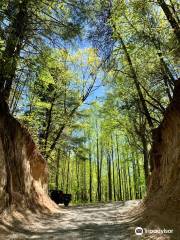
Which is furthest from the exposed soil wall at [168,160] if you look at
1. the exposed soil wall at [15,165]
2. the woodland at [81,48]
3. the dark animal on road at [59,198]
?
the dark animal on road at [59,198]

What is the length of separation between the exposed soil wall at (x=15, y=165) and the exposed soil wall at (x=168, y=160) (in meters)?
5.19

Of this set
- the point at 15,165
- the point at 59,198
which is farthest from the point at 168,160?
the point at 59,198

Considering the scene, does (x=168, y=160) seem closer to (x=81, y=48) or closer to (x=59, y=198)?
(x=81, y=48)

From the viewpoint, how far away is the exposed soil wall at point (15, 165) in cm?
1165

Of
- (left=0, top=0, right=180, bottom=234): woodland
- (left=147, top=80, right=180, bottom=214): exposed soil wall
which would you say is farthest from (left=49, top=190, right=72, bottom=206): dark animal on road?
(left=147, top=80, right=180, bottom=214): exposed soil wall

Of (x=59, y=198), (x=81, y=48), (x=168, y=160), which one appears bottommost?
(x=59, y=198)

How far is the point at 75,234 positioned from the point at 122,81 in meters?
13.4

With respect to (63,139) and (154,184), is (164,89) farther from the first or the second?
(63,139)

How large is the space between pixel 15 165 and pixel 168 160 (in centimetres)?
614

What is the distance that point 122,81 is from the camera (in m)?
21.6

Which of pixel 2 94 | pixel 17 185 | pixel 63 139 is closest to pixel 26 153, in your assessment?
pixel 17 185

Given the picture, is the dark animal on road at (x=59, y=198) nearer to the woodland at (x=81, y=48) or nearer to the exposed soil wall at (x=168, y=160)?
the woodland at (x=81, y=48)

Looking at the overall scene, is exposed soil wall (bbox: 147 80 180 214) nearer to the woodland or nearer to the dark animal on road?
the woodland

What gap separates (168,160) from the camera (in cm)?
1230
